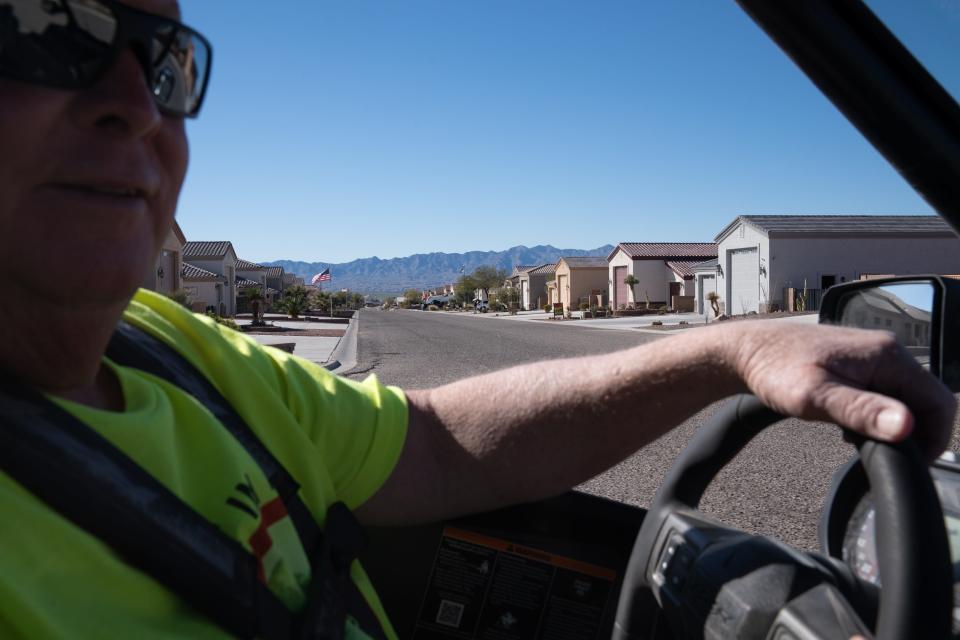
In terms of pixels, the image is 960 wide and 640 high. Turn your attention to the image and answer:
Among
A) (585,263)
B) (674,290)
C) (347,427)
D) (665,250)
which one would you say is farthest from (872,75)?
(585,263)

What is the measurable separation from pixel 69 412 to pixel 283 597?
42 cm

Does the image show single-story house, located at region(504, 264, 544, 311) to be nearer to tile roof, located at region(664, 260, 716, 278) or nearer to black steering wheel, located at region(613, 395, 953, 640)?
tile roof, located at region(664, 260, 716, 278)

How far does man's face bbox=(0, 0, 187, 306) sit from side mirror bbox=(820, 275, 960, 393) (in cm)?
120

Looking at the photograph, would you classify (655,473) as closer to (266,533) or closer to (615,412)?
(615,412)

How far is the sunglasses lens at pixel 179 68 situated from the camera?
128cm

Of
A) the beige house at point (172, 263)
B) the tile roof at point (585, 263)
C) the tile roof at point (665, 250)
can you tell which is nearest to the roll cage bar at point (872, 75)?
the beige house at point (172, 263)

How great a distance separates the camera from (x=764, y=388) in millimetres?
1249

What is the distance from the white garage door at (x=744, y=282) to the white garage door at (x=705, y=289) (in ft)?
14.2

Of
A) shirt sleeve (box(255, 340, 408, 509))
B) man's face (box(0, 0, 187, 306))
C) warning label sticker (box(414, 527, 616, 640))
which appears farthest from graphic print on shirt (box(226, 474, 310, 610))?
warning label sticker (box(414, 527, 616, 640))

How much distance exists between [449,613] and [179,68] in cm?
120

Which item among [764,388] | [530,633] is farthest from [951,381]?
[530,633]

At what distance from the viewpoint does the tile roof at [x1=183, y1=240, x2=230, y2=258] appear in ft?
194

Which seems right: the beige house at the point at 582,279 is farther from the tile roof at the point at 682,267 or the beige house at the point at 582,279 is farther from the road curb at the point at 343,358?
the road curb at the point at 343,358

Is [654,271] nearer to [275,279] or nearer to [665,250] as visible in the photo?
[665,250]
